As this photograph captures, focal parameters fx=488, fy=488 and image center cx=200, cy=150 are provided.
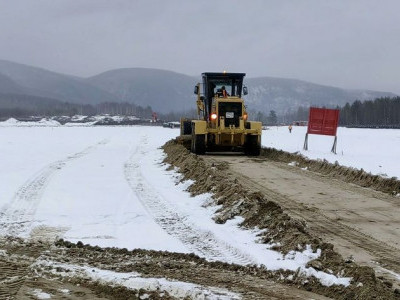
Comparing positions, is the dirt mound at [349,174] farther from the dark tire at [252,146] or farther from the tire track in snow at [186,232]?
the tire track in snow at [186,232]

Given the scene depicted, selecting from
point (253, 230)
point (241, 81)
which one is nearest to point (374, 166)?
point (241, 81)

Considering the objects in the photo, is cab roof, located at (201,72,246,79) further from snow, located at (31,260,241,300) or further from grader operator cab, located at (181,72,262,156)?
snow, located at (31,260,241,300)

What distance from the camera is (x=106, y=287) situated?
187 inches

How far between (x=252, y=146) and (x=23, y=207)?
12595mm

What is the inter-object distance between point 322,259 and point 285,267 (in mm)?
439

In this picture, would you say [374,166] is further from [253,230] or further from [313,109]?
[253,230]

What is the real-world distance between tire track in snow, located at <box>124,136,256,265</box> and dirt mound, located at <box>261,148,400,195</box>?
5.29 meters

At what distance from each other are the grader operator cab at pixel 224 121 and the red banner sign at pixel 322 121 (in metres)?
2.58

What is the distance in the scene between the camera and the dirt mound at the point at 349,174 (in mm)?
11523

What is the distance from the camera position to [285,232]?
6719 millimetres

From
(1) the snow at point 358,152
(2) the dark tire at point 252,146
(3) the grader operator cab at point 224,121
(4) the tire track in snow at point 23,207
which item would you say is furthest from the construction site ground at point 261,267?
(2) the dark tire at point 252,146

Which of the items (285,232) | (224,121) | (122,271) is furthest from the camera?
(224,121)

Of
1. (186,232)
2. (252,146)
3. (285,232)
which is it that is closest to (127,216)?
(186,232)

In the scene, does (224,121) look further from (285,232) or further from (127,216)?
(285,232)
